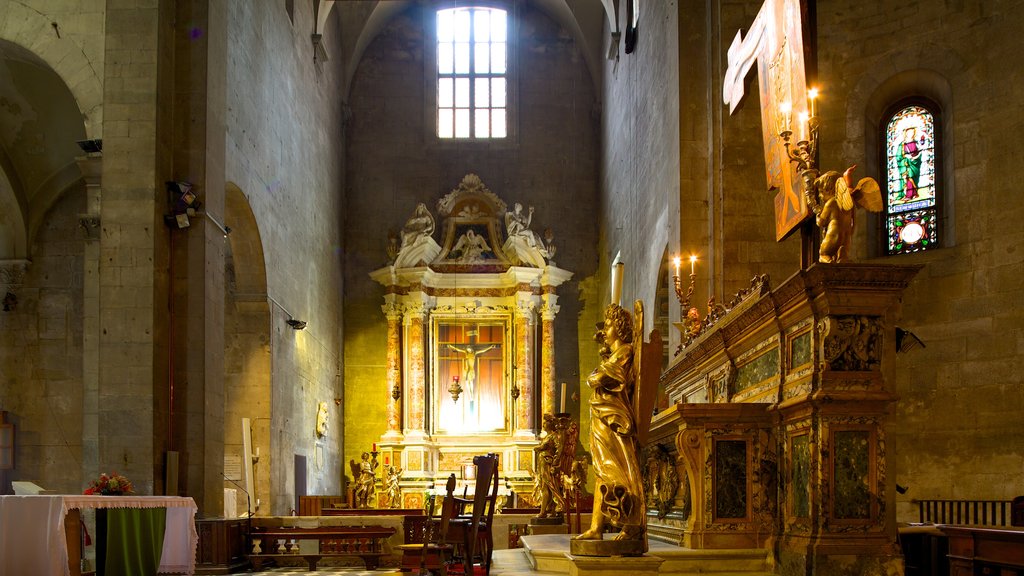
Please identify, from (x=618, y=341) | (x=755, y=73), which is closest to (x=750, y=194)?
(x=755, y=73)

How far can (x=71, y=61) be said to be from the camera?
12.7 m

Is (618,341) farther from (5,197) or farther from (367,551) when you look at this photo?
(5,197)

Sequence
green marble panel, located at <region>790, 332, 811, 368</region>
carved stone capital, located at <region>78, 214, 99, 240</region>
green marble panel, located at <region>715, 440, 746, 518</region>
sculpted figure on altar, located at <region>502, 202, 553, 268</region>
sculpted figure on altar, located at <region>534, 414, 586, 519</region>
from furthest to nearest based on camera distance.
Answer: sculpted figure on altar, located at <region>502, 202, 553, 268</region> → carved stone capital, located at <region>78, 214, 99, 240</region> → sculpted figure on altar, located at <region>534, 414, 586, 519</region> → green marble panel, located at <region>715, 440, 746, 518</region> → green marble panel, located at <region>790, 332, 811, 368</region>

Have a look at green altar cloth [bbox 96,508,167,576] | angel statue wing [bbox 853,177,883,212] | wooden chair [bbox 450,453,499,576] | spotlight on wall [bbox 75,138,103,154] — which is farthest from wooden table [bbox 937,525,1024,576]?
spotlight on wall [bbox 75,138,103,154]

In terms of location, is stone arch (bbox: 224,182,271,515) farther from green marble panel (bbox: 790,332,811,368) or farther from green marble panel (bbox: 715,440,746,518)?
green marble panel (bbox: 790,332,811,368)

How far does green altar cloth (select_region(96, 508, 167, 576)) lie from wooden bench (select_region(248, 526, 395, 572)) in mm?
3006

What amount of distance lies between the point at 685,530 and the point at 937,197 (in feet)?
22.0

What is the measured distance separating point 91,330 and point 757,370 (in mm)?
7994

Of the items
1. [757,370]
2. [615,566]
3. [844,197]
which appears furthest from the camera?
[757,370]

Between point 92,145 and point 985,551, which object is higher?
point 92,145

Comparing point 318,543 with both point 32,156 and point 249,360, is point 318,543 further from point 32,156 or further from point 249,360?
point 32,156

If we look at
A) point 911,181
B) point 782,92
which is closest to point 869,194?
point 782,92

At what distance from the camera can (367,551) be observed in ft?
45.6

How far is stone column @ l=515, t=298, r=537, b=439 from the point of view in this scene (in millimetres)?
22719
